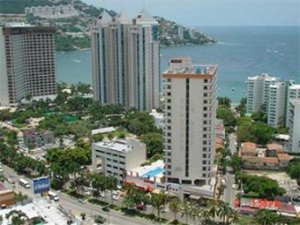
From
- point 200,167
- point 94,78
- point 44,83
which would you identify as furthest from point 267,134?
point 44,83

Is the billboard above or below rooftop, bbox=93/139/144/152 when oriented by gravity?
below

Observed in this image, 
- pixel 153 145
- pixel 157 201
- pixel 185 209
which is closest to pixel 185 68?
pixel 157 201

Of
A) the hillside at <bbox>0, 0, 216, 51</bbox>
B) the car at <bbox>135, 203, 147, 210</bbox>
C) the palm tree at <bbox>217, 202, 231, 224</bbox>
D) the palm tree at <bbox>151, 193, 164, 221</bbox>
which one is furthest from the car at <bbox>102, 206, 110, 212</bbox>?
the hillside at <bbox>0, 0, 216, 51</bbox>

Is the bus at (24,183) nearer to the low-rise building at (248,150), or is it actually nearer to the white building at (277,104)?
the low-rise building at (248,150)

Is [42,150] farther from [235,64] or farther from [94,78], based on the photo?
[235,64]

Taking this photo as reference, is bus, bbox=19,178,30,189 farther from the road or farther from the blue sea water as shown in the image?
the blue sea water

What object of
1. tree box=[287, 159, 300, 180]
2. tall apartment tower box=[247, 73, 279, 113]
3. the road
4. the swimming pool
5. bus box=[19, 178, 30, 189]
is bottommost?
the road

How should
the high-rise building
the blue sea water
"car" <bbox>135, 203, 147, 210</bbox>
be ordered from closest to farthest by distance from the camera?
"car" <bbox>135, 203, 147, 210</bbox> → the high-rise building → the blue sea water
